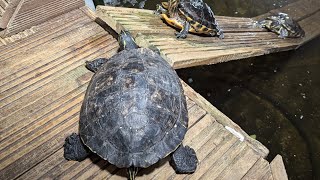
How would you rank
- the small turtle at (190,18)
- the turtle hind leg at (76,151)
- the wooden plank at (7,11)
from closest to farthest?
the turtle hind leg at (76,151) < the wooden plank at (7,11) < the small turtle at (190,18)

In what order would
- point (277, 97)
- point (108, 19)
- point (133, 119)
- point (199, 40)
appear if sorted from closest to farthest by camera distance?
1. point (133, 119)
2. point (108, 19)
3. point (199, 40)
4. point (277, 97)

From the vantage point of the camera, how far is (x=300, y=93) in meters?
5.04

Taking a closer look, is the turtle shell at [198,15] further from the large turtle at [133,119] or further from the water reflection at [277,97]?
the large turtle at [133,119]

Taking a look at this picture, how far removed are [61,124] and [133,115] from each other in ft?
3.18

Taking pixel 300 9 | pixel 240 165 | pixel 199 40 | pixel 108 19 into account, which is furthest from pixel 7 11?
pixel 300 9

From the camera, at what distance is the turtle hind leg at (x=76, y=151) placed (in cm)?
265

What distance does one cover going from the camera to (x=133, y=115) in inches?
94.0

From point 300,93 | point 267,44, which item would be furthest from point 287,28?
point 300,93

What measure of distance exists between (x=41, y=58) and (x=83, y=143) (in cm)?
151

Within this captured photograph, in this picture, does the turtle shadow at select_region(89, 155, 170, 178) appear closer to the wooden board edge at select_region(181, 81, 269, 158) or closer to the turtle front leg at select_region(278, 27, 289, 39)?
the wooden board edge at select_region(181, 81, 269, 158)

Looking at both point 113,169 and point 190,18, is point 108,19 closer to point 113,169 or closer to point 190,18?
point 190,18

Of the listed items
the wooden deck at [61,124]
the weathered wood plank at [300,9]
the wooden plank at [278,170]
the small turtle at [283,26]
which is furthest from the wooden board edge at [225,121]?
the weathered wood plank at [300,9]

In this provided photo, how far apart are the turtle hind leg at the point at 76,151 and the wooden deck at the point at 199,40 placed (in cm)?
143

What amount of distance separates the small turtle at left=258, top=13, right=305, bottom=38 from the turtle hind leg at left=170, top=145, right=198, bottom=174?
12.5 ft
